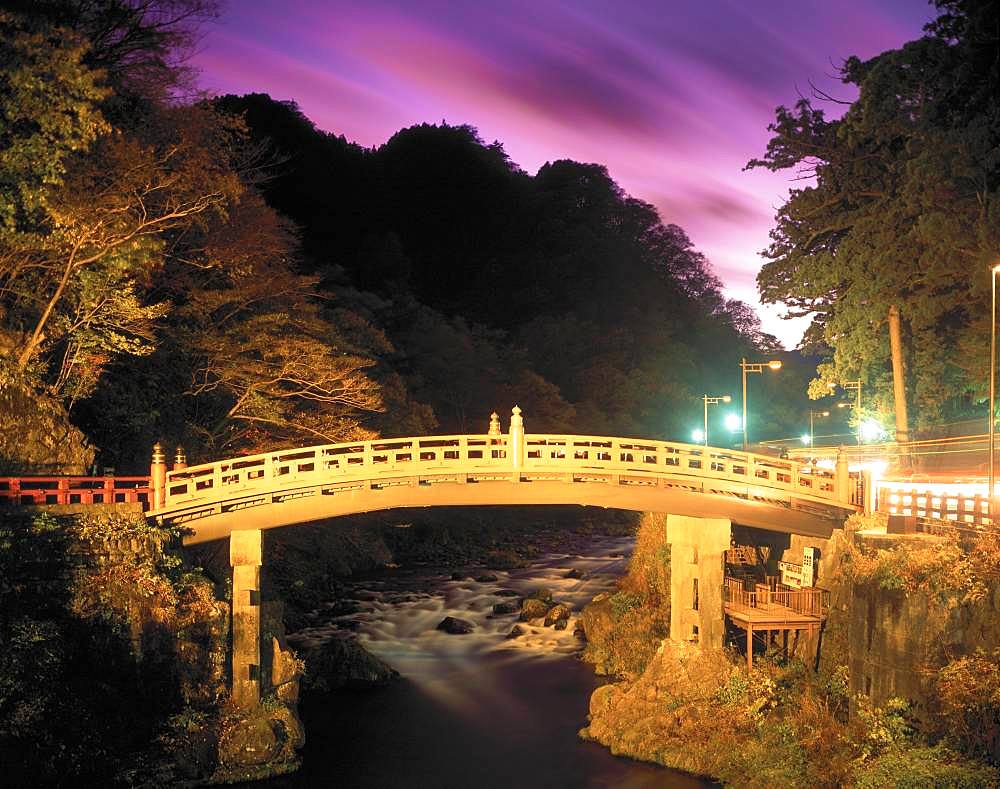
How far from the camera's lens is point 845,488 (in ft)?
84.9

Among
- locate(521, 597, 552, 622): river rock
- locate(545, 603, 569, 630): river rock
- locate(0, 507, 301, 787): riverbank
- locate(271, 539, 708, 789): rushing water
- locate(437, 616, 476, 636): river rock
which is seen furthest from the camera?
locate(521, 597, 552, 622): river rock

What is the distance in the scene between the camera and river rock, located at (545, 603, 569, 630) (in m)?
38.8

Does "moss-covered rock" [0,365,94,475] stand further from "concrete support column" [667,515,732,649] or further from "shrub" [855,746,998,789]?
"shrub" [855,746,998,789]

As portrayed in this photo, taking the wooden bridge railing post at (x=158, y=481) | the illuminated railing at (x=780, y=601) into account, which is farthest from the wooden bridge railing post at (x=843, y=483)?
the wooden bridge railing post at (x=158, y=481)

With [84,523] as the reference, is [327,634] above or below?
below

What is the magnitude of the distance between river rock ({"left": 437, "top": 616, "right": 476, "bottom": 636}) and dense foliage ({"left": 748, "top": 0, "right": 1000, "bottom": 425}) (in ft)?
62.7

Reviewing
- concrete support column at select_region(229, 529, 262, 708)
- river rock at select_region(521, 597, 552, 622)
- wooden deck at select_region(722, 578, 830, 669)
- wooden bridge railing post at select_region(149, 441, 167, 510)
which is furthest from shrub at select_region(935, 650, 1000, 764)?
river rock at select_region(521, 597, 552, 622)

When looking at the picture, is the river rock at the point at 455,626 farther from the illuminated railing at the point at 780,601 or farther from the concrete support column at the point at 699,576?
the illuminated railing at the point at 780,601

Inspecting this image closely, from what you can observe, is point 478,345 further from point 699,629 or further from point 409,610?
point 699,629

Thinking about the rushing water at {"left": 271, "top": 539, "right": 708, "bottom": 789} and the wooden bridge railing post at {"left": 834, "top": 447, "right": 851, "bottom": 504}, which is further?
the wooden bridge railing post at {"left": 834, "top": 447, "right": 851, "bottom": 504}

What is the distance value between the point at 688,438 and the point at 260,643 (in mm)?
67366

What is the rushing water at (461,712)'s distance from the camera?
2484cm

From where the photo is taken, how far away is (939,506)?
25047mm

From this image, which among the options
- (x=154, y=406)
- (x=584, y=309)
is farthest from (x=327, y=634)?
(x=584, y=309)
